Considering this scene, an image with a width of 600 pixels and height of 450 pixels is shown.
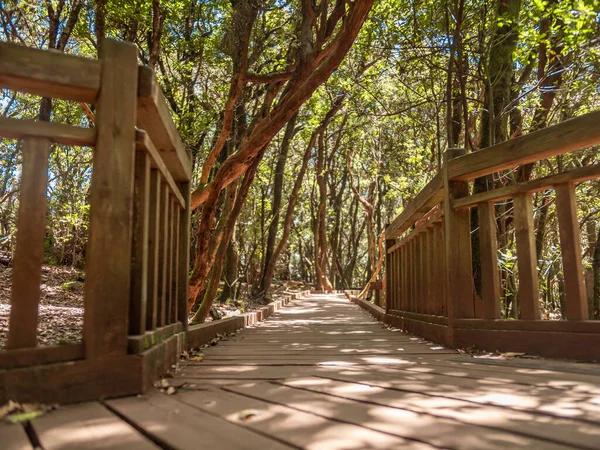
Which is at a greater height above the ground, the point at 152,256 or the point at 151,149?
the point at 151,149

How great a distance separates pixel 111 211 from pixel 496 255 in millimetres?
2628

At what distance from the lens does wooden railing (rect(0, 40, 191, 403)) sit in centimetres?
181

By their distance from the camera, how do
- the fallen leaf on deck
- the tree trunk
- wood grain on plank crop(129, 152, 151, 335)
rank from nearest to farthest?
the fallen leaf on deck
wood grain on plank crop(129, 152, 151, 335)
the tree trunk

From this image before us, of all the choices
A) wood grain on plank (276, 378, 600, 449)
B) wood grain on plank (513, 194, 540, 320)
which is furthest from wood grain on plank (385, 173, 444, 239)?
wood grain on plank (276, 378, 600, 449)

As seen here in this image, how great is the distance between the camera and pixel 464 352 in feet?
11.1

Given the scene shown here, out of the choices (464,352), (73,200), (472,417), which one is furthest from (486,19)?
(73,200)

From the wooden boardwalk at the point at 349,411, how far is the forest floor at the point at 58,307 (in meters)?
1.72

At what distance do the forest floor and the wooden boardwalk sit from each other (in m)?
1.72

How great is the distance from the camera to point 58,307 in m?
7.24

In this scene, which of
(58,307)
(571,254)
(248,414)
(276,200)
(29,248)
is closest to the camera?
(248,414)

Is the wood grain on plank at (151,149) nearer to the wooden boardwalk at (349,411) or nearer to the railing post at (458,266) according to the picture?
the wooden boardwalk at (349,411)

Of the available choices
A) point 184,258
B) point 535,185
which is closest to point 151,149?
point 184,258

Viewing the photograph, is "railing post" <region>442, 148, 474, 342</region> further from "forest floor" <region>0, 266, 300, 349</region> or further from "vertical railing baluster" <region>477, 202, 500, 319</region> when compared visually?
"forest floor" <region>0, 266, 300, 349</region>

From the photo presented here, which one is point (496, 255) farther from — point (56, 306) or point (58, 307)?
point (56, 306)
